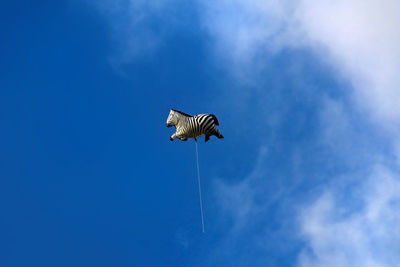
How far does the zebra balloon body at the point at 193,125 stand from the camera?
27734 mm

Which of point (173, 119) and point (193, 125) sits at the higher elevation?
point (173, 119)

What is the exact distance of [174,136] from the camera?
94.5 feet

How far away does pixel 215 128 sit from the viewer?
2817 centimetres

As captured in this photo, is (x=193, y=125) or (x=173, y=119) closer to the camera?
(x=193, y=125)

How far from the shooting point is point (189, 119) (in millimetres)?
28125

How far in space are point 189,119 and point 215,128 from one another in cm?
150

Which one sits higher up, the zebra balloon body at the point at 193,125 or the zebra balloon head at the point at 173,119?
the zebra balloon head at the point at 173,119

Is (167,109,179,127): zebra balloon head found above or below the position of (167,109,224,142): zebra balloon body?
above

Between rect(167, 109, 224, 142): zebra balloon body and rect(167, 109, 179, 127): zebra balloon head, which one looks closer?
rect(167, 109, 224, 142): zebra balloon body

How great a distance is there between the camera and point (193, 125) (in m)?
27.8

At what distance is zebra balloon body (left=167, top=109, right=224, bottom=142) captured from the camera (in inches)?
1092

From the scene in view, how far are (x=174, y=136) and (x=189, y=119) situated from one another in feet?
4.68

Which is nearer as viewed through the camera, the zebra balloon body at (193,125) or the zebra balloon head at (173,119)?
the zebra balloon body at (193,125)

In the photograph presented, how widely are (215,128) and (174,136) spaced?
7.85 feet
